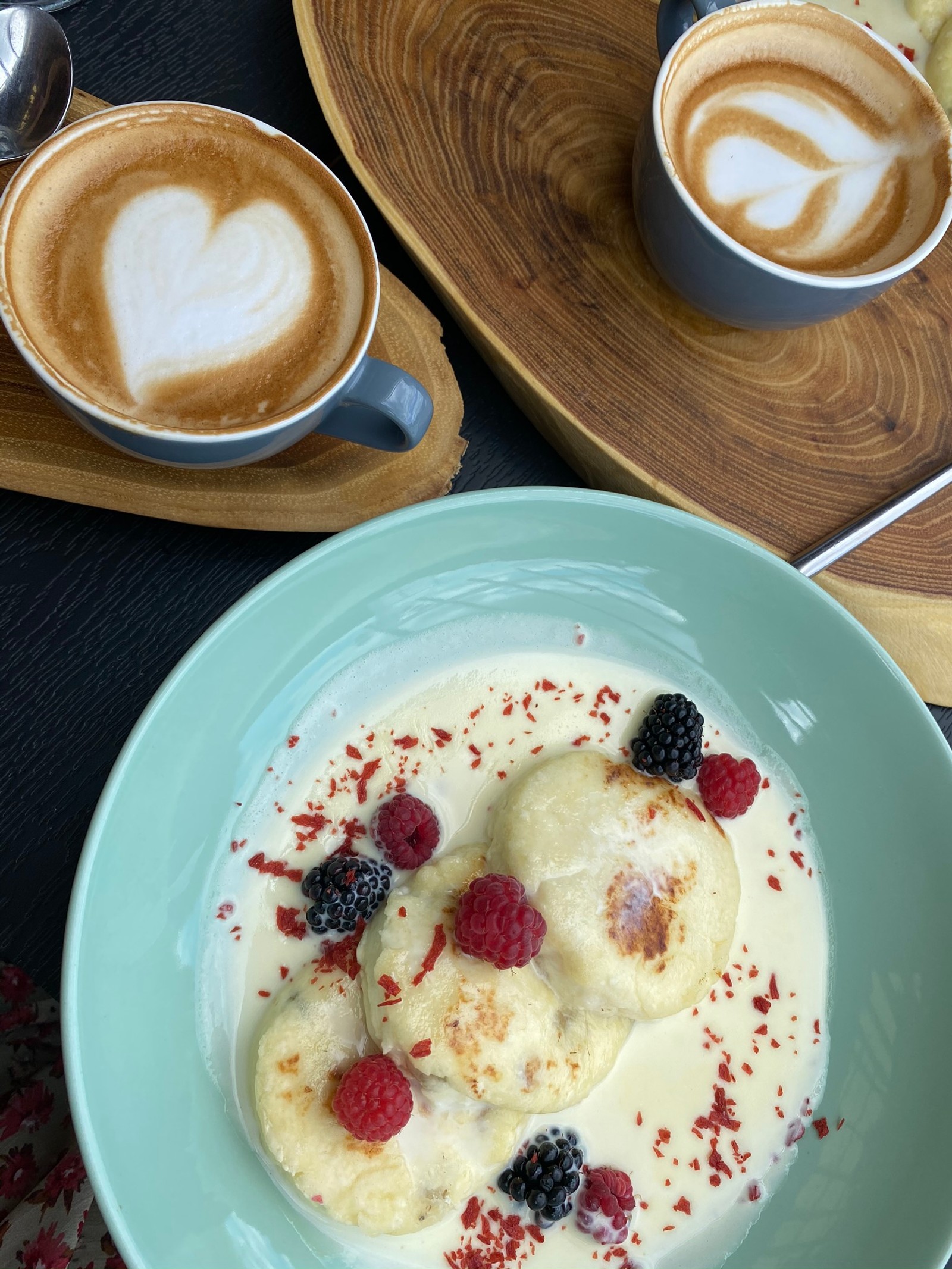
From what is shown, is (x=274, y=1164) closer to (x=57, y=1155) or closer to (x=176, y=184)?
(x=57, y=1155)

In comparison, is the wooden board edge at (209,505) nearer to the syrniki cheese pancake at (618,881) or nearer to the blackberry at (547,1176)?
the syrniki cheese pancake at (618,881)

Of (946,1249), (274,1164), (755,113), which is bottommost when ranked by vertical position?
(274,1164)

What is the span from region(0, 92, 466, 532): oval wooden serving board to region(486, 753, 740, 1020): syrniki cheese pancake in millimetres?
386

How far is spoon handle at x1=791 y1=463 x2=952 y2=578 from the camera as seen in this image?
1.18 m

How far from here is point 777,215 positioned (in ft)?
3.84

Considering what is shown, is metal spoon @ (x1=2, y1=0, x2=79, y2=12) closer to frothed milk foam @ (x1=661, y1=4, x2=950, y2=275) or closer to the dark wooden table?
the dark wooden table

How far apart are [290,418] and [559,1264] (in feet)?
3.07

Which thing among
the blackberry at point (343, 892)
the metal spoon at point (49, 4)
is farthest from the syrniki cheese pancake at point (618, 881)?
the metal spoon at point (49, 4)

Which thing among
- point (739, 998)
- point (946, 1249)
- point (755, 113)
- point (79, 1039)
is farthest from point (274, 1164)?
point (755, 113)

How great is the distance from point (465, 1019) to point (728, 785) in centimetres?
40

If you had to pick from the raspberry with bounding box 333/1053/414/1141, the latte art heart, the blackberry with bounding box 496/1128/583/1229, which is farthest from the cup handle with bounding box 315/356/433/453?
the blackberry with bounding box 496/1128/583/1229

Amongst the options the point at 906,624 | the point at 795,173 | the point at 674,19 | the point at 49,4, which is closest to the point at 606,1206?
the point at 906,624

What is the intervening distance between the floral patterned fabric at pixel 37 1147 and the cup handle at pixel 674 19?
135cm

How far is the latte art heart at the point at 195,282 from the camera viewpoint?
3.19ft
